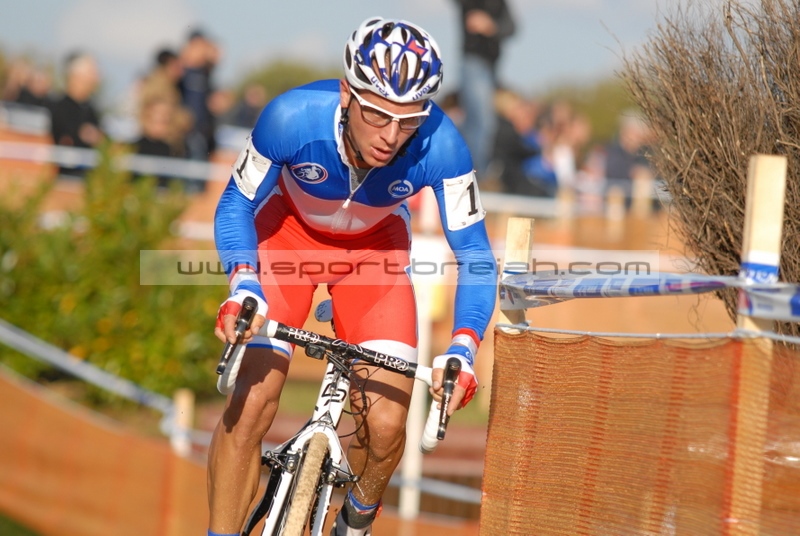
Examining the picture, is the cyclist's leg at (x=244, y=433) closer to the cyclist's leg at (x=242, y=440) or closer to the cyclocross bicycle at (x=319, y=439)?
the cyclist's leg at (x=242, y=440)

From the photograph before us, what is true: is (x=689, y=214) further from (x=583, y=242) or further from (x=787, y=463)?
(x=583, y=242)

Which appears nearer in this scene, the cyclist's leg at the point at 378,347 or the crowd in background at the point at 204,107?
the cyclist's leg at the point at 378,347

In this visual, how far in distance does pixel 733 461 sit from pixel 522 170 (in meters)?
12.3

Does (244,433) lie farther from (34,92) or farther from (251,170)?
(34,92)

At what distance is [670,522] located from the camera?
11.0 feet

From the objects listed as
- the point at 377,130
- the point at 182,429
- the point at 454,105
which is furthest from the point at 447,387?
the point at 454,105

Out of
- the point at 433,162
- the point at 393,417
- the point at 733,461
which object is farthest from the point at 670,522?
the point at 433,162

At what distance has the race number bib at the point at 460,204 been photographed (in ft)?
15.1

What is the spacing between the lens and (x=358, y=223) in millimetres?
4969

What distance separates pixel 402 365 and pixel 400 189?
3.17 ft

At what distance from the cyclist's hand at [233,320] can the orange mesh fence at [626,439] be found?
4.11 feet

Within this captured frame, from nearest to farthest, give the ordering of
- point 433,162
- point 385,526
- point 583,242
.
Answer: point 433,162 < point 385,526 < point 583,242

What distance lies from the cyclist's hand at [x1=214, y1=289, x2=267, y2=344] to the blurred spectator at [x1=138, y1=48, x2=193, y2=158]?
8.86 meters

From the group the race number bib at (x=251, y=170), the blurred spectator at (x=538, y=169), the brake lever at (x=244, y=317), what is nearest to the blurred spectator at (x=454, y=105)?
the blurred spectator at (x=538, y=169)
